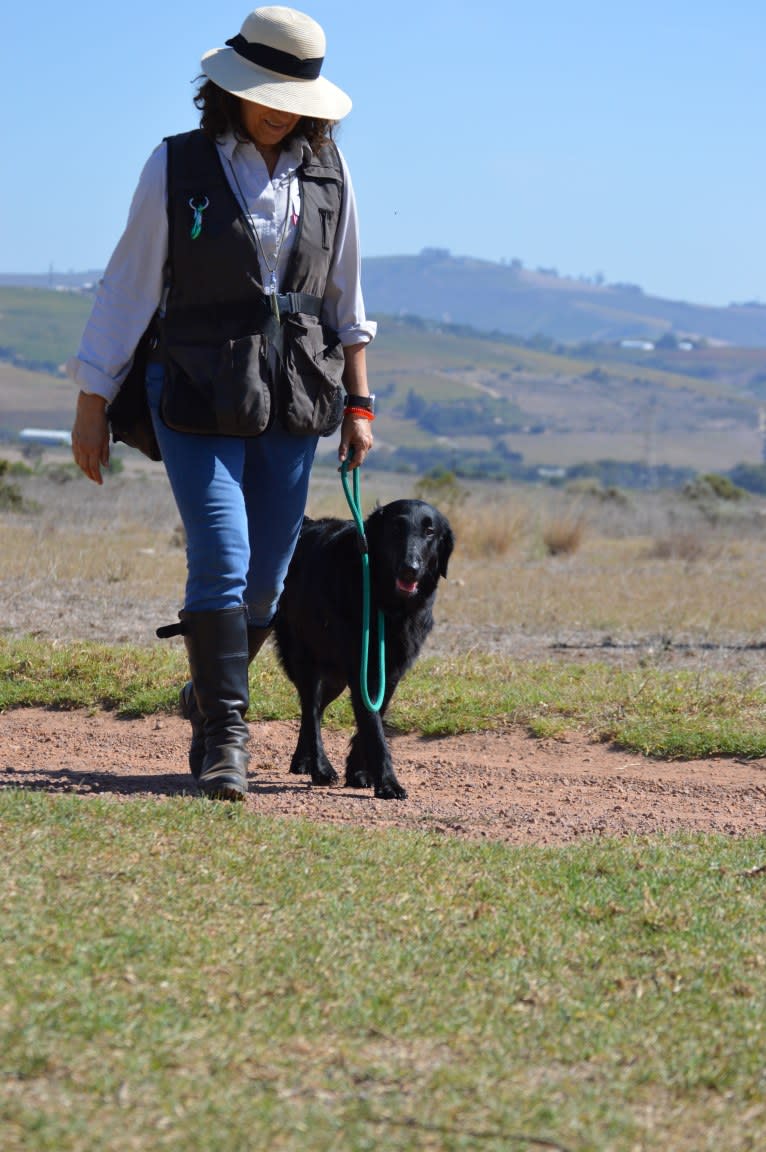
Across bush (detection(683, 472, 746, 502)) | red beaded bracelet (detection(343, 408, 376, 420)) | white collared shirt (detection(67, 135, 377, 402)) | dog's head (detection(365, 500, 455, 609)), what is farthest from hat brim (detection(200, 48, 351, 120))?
bush (detection(683, 472, 746, 502))

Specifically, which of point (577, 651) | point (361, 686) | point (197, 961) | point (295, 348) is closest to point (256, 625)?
point (361, 686)

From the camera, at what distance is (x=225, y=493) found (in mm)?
4629

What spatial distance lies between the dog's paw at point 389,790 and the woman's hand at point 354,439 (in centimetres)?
115

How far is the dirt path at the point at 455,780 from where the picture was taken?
16.5 feet

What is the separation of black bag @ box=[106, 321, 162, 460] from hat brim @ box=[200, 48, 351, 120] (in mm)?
759

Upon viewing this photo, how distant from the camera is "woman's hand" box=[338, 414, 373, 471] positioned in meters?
5.15

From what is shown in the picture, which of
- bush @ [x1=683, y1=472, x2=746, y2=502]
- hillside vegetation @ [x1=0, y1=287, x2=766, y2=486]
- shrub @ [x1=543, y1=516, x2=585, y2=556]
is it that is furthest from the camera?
hillside vegetation @ [x1=0, y1=287, x2=766, y2=486]

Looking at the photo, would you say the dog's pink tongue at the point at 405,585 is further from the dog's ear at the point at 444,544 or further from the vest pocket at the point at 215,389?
the vest pocket at the point at 215,389

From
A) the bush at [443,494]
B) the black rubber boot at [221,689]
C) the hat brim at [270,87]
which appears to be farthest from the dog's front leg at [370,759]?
the bush at [443,494]

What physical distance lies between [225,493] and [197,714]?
0.89m

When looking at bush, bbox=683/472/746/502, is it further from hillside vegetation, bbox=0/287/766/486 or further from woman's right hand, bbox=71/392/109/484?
hillside vegetation, bbox=0/287/766/486

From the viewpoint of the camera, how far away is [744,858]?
4.50 meters

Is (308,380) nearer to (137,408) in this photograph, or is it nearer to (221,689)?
(137,408)

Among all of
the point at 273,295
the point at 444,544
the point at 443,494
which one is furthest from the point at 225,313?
the point at 443,494
